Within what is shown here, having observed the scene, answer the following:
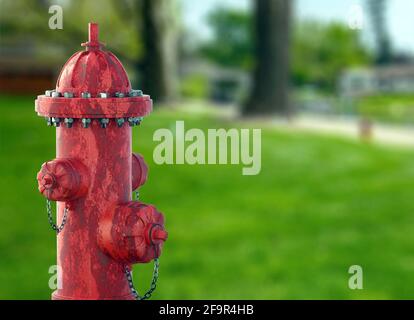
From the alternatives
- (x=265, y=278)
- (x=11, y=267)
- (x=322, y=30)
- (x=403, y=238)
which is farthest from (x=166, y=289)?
(x=322, y=30)

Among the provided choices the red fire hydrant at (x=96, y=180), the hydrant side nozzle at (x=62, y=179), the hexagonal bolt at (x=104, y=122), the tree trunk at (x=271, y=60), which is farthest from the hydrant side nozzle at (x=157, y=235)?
the tree trunk at (x=271, y=60)

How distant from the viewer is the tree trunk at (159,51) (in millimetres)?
21203

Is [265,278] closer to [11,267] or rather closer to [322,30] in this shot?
[11,267]

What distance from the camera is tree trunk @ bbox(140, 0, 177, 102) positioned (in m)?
21.2

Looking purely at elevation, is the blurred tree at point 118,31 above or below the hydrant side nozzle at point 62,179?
above

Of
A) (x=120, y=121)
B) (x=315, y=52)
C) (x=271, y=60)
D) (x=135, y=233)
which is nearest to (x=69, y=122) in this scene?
(x=120, y=121)

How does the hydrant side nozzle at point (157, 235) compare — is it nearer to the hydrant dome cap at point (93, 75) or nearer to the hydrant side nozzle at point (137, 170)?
the hydrant side nozzle at point (137, 170)

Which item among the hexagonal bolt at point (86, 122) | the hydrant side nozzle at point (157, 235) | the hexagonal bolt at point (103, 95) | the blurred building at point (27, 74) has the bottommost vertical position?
the hydrant side nozzle at point (157, 235)

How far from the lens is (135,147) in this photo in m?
14.6

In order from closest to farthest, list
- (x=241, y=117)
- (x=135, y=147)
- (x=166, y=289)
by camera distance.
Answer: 1. (x=166, y=289)
2. (x=135, y=147)
3. (x=241, y=117)

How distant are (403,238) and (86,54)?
955 cm

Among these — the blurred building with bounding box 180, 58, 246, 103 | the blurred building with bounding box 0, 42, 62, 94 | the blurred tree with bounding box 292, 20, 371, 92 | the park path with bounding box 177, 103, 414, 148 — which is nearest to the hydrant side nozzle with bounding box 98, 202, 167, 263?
the park path with bounding box 177, 103, 414, 148

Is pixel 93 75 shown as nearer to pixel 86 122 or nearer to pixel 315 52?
pixel 86 122

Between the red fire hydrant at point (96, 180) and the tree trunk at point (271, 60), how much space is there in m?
17.0
